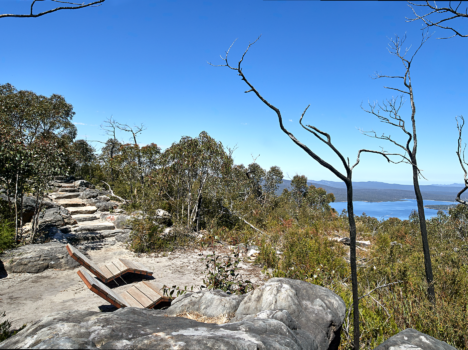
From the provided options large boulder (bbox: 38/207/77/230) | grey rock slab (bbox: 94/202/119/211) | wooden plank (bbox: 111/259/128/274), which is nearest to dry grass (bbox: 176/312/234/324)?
wooden plank (bbox: 111/259/128/274)

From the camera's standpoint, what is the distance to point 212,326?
200cm

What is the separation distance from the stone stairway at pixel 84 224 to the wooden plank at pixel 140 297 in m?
5.11

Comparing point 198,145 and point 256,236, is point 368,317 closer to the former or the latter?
point 256,236

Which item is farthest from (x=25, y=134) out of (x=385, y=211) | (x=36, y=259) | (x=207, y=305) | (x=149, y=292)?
(x=385, y=211)

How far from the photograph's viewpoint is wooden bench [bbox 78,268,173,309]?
3447 mm

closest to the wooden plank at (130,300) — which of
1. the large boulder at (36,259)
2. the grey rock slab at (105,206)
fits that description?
the large boulder at (36,259)

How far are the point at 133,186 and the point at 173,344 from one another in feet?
44.5

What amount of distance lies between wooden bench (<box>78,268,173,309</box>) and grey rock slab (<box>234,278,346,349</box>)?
1.73 meters

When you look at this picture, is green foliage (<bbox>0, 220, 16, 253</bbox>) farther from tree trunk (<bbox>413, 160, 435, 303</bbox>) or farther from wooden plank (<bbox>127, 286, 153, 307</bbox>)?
tree trunk (<bbox>413, 160, 435, 303</bbox>)

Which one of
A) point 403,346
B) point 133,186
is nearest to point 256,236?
point 403,346

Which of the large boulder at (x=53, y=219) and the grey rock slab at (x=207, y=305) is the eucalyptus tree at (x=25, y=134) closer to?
the large boulder at (x=53, y=219)

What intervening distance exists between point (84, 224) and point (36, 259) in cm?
415

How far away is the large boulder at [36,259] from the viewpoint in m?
5.48

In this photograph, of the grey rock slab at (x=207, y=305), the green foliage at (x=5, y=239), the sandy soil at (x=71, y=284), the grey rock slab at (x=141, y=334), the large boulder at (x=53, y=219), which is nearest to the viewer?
the grey rock slab at (x=141, y=334)
